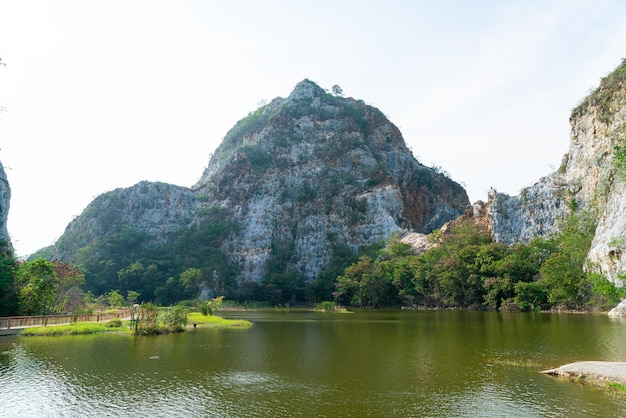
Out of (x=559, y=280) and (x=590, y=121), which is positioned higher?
(x=590, y=121)

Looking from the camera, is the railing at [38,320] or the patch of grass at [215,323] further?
the patch of grass at [215,323]

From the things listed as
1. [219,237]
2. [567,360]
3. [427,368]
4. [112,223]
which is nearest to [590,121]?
[567,360]

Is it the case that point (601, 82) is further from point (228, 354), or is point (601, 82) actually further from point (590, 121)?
point (228, 354)

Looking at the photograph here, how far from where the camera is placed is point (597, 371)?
13.9 meters

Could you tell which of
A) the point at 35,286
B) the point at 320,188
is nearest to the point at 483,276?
the point at 35,286

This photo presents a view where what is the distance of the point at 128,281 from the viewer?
91.1 m

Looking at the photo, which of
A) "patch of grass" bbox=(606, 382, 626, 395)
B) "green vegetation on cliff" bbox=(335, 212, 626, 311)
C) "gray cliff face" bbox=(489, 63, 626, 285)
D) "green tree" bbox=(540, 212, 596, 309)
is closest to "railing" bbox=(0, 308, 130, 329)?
"patch of grass" bbox=(606, 382, 626, 395)

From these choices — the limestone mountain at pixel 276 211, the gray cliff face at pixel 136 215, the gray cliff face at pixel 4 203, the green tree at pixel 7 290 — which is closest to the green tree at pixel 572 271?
the limestone mountain at pixel 276 211

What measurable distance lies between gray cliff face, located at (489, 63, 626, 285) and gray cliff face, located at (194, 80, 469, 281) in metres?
27.9

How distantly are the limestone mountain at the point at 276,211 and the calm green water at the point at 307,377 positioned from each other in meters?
65.0

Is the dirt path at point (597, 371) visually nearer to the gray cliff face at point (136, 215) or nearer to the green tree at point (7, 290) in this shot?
the green tree at point (7, 290)

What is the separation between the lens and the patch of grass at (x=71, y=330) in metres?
27.6

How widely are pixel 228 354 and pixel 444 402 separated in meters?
11.5

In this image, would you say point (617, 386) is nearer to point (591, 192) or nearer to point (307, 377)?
Result: point (307, 377)
